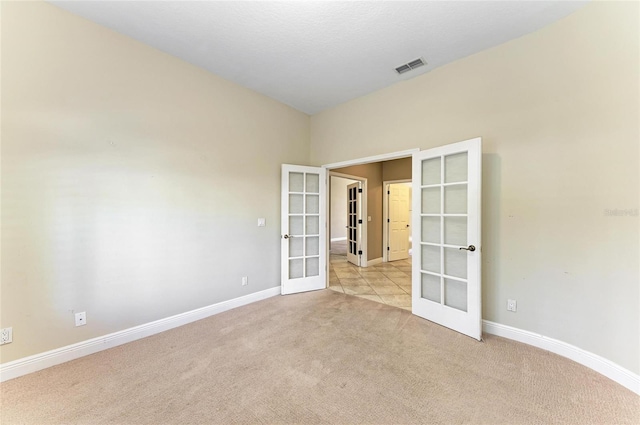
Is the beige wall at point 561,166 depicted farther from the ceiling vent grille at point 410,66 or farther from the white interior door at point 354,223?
the white interior door at point 354,223

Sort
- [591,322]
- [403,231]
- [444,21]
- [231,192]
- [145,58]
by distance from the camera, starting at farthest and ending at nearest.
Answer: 1. [403,231]
2. [231,192]
3. [145,58]
4. [444,21]
5. [591,322]

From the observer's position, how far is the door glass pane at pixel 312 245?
4.00 meters

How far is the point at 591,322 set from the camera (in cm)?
200

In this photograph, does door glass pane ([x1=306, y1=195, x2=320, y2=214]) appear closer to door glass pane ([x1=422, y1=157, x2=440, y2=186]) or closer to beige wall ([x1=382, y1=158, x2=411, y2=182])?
door glass pane ([x1=422, y1=157, x2=440, y2=186])

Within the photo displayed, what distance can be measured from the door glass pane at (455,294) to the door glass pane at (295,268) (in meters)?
2.13

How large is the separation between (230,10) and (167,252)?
2439mm

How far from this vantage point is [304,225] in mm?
3947

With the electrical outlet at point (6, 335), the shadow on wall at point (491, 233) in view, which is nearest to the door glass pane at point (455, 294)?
the shadow on wall at point (491, 233)

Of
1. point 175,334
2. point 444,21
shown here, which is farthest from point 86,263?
point 444,21

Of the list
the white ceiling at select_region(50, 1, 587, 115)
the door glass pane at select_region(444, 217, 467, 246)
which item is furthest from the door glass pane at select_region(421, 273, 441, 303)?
the white ceiling at select_region(50, 1, 587, 115)

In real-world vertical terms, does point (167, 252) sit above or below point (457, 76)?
below

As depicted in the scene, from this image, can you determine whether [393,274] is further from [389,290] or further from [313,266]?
[313,266]

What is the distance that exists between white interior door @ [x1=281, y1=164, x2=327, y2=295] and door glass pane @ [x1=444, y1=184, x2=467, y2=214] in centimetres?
195

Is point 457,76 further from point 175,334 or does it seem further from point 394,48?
point 175,334
